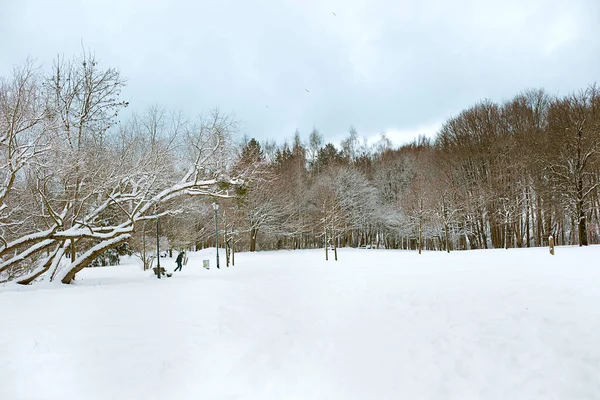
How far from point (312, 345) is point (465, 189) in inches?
1237

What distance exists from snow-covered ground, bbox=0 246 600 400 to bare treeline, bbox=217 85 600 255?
8.07 metres

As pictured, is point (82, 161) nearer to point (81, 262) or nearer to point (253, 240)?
point (81, 262)

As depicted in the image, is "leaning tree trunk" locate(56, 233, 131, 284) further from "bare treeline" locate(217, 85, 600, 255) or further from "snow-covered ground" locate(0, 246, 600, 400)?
"bare treeline" locate(217, 85, 600, 255)

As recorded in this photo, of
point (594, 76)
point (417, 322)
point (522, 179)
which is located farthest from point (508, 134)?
point (417, 322)

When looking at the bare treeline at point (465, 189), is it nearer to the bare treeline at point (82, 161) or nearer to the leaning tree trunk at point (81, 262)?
the bare treeline at point (82, 161)

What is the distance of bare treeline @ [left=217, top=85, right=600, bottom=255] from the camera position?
26.3m

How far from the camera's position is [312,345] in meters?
7.18

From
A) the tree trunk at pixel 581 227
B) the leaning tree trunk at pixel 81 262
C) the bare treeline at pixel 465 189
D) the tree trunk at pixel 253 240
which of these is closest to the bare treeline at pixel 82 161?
the leaning tree trunk at pixel 81 262

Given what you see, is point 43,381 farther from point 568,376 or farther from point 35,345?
point 568,376

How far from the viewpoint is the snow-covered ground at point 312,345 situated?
507 cm

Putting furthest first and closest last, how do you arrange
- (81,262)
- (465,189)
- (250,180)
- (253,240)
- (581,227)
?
(253,240) < (465,189) < (581,227) < (250,180) < (81,262)

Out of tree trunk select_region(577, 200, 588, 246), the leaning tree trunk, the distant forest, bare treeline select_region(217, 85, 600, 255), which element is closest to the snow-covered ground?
the leaning tree trunk

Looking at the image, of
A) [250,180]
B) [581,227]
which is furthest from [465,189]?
[250,180]

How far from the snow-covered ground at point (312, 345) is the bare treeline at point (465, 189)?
8067 mm
